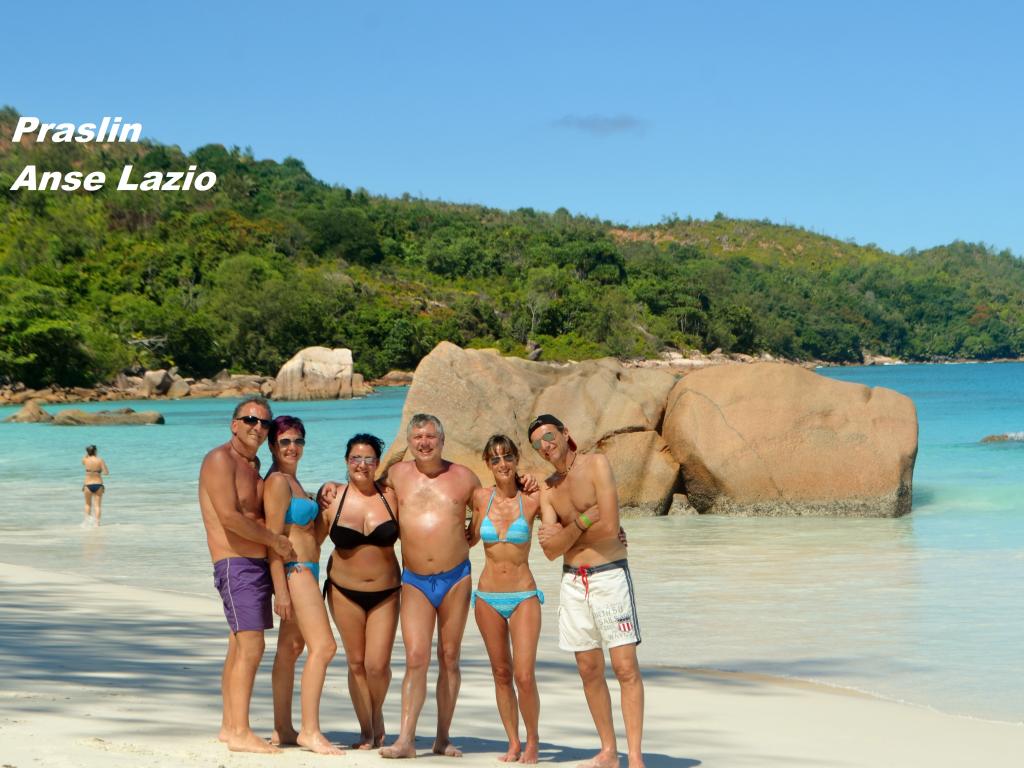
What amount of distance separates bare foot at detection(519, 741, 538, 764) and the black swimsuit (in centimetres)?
84

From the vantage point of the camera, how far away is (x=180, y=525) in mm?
16797

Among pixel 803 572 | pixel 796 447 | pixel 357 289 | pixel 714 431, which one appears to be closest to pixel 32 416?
pixel 714 431

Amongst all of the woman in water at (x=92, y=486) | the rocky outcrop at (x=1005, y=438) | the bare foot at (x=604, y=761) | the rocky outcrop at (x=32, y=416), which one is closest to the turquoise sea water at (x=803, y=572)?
the woman in water at (x=92, y=486)

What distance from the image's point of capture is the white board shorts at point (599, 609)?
5.16 meters

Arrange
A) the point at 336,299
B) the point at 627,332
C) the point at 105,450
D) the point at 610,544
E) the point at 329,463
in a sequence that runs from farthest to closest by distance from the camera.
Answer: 1. the point at 627,332
2. the point at 336,299
3. the point at 105,450
4. the point at 329,463
5. the point at 610,544

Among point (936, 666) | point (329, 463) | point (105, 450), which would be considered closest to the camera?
point (936, 666)

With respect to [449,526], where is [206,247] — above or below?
above

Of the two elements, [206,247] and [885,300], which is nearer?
[206,247]

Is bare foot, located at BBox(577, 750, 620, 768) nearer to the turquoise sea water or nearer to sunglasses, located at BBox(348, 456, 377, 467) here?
sunglasses, located at BBox(348, 456, 377, 467)

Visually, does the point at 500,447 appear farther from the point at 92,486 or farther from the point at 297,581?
the point at 92,486

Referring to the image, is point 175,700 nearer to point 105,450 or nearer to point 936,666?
point 936,666

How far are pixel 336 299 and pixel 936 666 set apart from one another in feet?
256

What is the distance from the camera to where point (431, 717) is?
20.9 ft

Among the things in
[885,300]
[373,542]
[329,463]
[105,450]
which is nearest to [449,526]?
[373,542]
